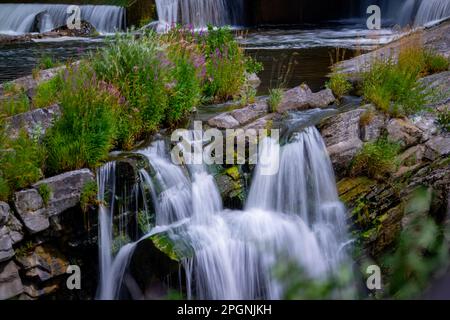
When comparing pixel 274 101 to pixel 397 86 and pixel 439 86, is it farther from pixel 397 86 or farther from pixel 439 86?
pixel 439 86

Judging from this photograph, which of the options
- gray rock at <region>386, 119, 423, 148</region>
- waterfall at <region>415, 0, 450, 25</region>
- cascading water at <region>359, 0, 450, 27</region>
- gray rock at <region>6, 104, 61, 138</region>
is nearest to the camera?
gray rock at <region>6, 104, 61, 138</region>

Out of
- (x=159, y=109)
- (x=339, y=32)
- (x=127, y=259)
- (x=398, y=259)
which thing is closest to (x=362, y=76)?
(x=159, y=109)

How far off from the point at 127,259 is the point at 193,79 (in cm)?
305

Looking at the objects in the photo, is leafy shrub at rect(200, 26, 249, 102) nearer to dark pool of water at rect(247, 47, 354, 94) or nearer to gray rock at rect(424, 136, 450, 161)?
dark pool of water at rect(247, 47, 354, 94)

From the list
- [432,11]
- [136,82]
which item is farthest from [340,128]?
[432,11]

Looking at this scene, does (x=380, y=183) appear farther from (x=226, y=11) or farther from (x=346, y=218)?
(x=226, y=11)

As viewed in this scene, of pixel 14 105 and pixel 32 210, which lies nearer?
pixel 32 210

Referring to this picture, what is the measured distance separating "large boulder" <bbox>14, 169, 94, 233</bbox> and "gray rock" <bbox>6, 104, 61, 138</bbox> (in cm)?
71

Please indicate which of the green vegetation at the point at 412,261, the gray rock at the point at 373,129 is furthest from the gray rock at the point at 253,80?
the green vegetation at the point at 412,261

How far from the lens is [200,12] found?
61.4 feet

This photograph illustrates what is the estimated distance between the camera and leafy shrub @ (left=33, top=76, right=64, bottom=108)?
6.68 metres

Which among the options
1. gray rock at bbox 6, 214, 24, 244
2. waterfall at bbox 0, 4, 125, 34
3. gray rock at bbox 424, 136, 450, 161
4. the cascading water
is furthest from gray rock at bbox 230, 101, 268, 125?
waterfall at bbox 0, 4, 125, 34

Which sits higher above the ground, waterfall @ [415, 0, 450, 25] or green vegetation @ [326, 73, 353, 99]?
waterfall @ [415, 0, 450, 25]

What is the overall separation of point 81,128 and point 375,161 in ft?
12.2
